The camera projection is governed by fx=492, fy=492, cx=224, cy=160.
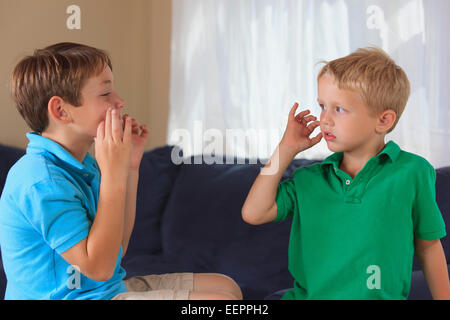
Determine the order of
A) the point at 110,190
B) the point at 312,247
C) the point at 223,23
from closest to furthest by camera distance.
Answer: the point at 110,190 → the point at 312,247 → the point at 223,23

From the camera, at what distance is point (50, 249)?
107 cm

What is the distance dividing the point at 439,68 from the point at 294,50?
66 cm

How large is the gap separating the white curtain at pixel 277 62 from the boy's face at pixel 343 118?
0.73 m

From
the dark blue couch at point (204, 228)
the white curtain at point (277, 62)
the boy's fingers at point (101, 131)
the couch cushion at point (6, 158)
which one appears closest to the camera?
the boy's fingers at point (101, 131)

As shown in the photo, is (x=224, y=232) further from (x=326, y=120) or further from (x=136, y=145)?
(x=326, y=120)

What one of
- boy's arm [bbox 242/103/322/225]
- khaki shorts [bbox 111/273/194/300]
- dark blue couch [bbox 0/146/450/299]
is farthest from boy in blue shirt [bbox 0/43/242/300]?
dark blue couch [bbox 0/146/450/299]

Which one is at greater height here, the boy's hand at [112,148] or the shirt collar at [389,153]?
the boy's hand at [112,148]

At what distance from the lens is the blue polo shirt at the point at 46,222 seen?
1.00 metres

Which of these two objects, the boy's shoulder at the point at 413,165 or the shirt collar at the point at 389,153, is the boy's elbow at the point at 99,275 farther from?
the boy's shoulder at the point at 413,165

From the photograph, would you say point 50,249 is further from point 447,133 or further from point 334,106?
point 447,133

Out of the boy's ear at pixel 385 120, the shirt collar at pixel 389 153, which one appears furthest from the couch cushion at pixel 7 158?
the boy's ear at pixel 385 120

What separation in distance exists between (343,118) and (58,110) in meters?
0.66

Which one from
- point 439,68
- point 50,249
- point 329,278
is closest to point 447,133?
point 439,68

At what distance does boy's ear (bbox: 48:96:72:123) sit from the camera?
3.70ft
